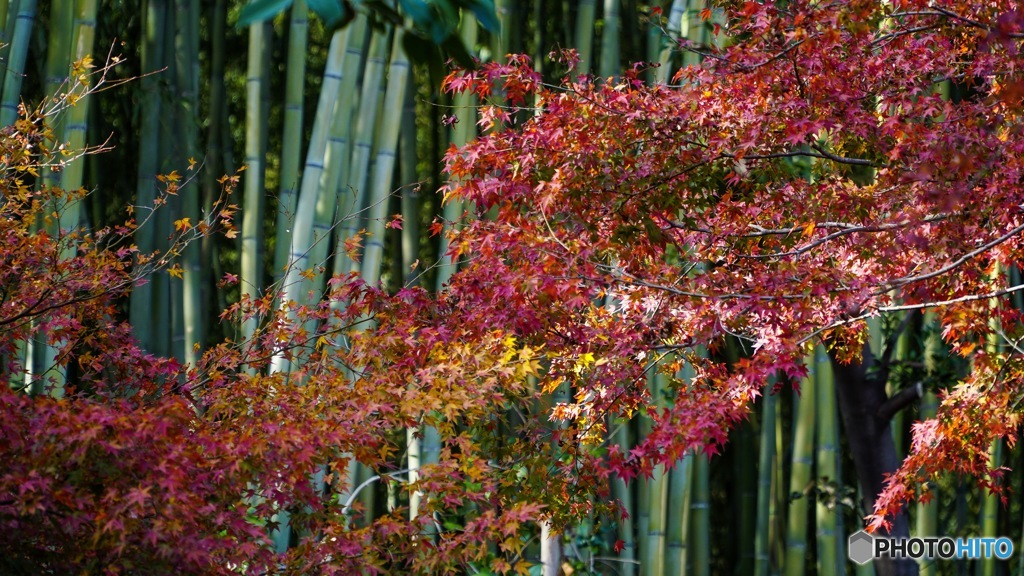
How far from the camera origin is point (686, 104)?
13.3 feet

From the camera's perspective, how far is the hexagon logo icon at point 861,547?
717 centimetres

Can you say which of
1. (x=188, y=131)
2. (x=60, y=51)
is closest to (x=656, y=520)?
(x=188, y=131)

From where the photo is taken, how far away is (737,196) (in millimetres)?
4336

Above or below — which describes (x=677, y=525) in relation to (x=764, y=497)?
below

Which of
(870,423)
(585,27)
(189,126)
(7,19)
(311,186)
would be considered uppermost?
(585,27)

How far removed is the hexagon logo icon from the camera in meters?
7.17

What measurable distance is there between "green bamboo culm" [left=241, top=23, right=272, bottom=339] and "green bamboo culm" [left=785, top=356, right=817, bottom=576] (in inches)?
127

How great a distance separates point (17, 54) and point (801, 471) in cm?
488

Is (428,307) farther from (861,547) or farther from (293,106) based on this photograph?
(861,547)

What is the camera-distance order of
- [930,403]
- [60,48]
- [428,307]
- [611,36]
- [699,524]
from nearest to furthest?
[428,307] < [60,48] < [611,36] < [930,403] < [699,524]

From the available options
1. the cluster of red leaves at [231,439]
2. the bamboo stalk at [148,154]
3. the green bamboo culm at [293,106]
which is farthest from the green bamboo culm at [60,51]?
the cluster of red leaves at [231,439]

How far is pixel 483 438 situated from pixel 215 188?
11.6 ft

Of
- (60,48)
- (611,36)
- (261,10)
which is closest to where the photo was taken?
(261,10)

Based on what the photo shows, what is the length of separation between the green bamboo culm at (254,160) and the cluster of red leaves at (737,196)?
2192mm
